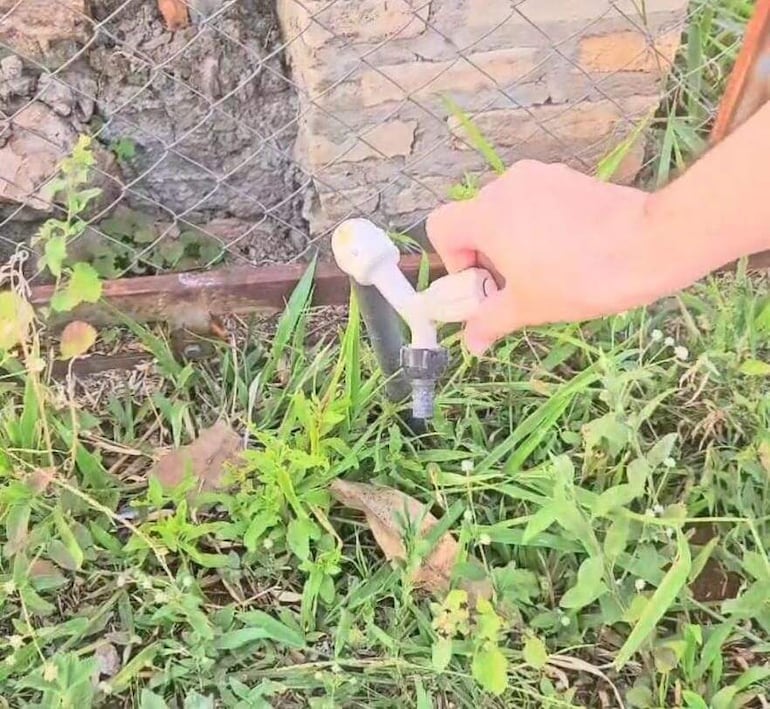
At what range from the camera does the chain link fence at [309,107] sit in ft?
5.88

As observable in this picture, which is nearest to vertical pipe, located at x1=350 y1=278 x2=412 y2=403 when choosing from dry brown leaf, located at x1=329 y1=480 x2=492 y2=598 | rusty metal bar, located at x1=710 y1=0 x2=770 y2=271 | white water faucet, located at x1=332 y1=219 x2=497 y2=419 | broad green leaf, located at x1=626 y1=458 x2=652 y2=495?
white water faucet, located at x1=332 y1=219 x2=497 y2=419

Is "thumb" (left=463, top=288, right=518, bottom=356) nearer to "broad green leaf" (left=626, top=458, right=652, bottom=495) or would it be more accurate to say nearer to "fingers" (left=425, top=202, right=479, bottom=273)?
"fingers" (left=425, top=202, right=479, bottom=273)

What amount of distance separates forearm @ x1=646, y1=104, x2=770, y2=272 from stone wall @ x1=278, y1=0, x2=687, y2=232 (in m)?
0.82

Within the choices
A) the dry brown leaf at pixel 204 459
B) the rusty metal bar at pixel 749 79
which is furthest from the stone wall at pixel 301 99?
the dry brown leaf at pixel 204 459

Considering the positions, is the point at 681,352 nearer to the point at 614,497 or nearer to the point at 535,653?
the point at 614,497

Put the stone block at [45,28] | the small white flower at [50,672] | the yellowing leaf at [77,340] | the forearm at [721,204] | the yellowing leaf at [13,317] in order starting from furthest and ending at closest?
the stone block at [45,28] < the yellowing leaf at [77,340] < the yellowing leaf at [13,317] < the small white flower at [50,672] < the forearm at [721,204]

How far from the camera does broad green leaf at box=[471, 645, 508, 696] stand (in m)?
1.53

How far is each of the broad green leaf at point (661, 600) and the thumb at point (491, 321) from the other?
51 cm

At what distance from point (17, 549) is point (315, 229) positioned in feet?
2.57

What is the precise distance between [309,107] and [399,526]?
686 millimetres

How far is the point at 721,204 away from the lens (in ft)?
3.16

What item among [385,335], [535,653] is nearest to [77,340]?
[385,335]

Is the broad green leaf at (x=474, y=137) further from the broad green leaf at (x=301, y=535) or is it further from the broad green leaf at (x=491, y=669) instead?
the broad green leaf at (x=491, y=669)

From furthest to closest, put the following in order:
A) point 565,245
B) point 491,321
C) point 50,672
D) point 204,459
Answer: point 204,459 < point 50,672 < point 491,321 < point 565,245
